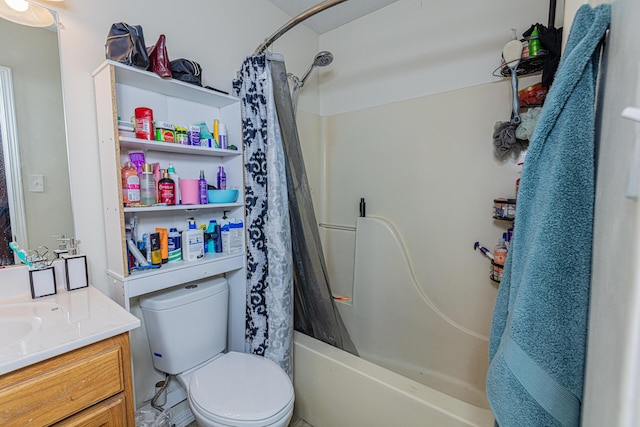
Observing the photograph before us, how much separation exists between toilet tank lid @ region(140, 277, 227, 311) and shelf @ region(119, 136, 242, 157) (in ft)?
2.21

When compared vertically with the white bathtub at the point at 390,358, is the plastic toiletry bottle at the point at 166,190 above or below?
above

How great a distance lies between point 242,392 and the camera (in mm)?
1130

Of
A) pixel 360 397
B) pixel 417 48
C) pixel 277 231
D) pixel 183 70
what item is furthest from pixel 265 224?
pixel 417 48

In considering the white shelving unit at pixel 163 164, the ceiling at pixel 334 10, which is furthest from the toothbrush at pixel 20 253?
the ceiling at pixel 334 10

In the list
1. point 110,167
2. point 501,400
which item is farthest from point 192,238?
point 501,400

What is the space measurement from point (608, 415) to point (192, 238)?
56.7 inches

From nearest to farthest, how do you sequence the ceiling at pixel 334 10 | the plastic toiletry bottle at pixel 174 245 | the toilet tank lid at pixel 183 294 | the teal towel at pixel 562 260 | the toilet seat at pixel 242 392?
the teal towel at pixel 562 260, the toilet seat at pixel 242 392, the toilet tank lid at pixel 183 294, the plastic toiletry bottle at pixel 174 245, the ceiling at pixel 334 10

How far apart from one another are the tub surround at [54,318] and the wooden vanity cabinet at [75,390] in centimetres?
3

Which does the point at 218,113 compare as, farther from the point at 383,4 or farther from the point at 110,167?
the point at 383,4

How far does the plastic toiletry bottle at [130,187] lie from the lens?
119 cm

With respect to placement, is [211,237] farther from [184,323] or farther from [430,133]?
[430,133]

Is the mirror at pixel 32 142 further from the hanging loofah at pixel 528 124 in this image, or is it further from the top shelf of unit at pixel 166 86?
the hanging loofah at pixel 528 124

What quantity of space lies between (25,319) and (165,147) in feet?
2.59

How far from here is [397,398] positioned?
113 centimetres
